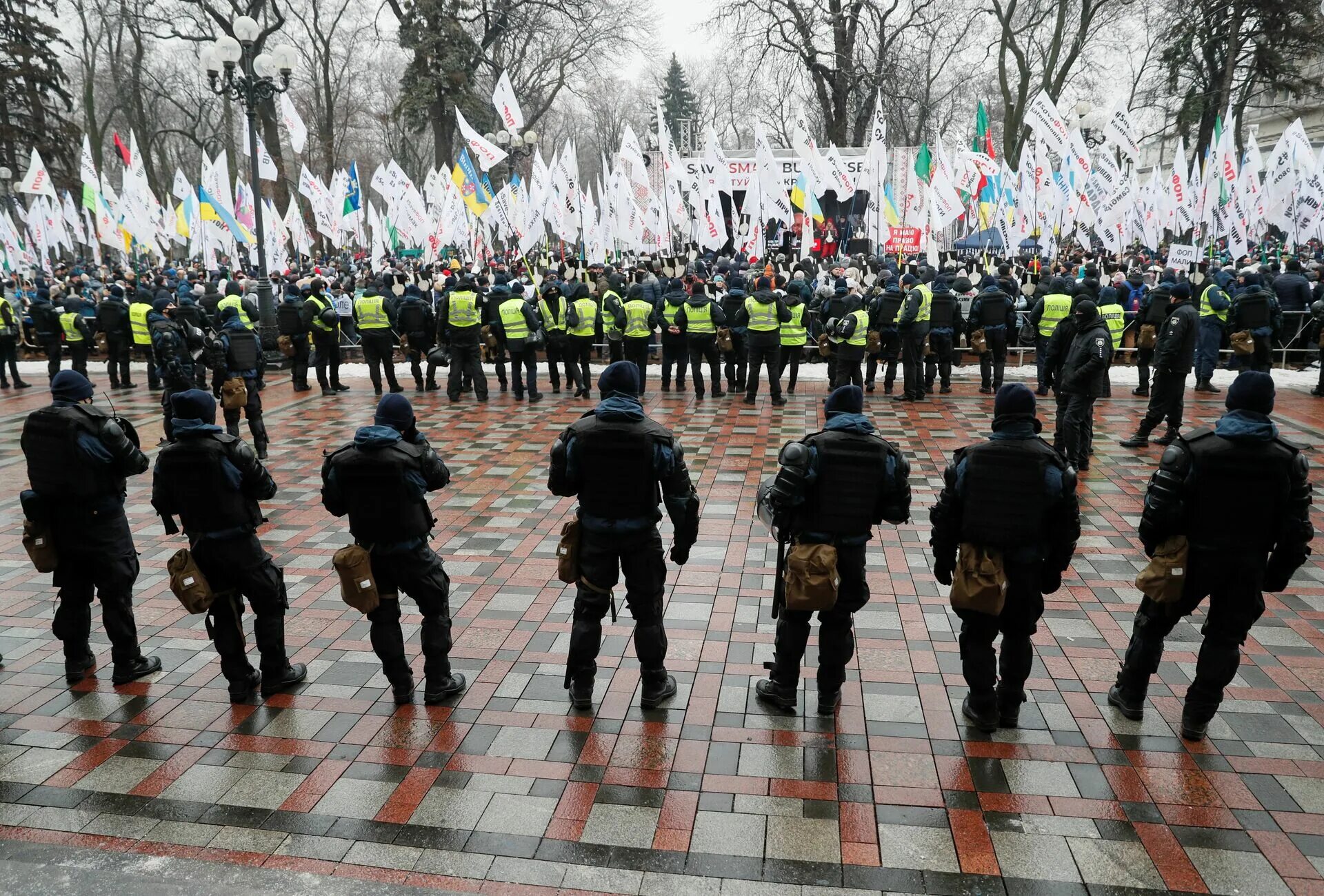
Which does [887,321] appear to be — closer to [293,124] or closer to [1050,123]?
[1050,123]

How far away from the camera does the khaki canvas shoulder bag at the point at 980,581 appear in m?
3.80

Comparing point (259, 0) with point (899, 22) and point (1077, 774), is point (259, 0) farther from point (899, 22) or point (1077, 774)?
point (1077, 774)

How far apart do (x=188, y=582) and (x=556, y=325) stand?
8646 millimetres

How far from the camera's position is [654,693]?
14.3ft

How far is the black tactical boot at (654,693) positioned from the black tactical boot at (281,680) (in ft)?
5.94

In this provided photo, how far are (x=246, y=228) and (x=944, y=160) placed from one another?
→ 15732 mm

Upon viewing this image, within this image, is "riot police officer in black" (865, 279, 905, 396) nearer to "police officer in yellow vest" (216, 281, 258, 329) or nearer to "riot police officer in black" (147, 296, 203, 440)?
"riot police officer in black" (147, 296, 203, 440)

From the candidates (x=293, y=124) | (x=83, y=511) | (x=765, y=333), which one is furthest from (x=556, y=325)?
(x=83, y=511)

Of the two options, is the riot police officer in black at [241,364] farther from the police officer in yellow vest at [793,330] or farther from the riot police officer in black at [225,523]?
the police officer in yellow vest at [793,330]

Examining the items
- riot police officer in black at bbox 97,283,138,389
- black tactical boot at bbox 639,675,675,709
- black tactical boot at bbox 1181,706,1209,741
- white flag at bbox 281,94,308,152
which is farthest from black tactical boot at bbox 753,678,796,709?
white flag at bbox 281,94,308,152

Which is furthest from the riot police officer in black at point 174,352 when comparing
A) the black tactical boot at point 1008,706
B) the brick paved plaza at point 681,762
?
the black tactical boot at point 1008,706

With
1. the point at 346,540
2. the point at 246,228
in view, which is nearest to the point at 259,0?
the point at 246,228

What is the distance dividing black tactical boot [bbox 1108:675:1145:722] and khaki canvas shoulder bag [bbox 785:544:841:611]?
58.7 inches

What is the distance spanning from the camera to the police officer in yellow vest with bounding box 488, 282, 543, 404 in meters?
11.6
